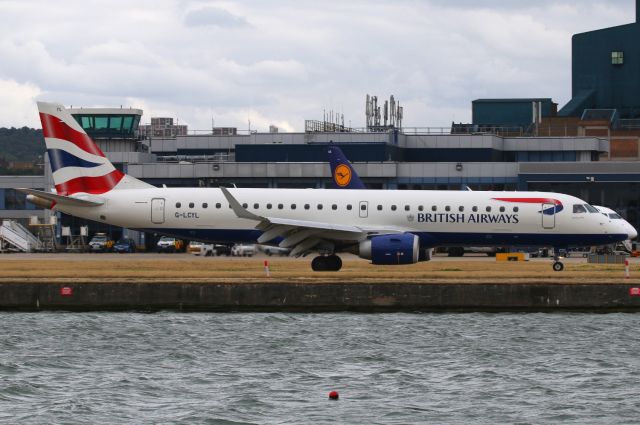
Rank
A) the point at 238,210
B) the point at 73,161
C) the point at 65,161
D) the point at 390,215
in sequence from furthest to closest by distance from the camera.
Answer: the point at 65,161 < the point at 73,161 < the point at 390,215 < the point at 238,210

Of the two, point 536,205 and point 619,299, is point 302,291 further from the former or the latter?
point 536,205

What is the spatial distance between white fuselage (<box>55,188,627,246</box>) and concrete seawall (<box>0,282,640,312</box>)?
11098 millimetres

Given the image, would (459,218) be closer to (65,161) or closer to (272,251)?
(272,251)

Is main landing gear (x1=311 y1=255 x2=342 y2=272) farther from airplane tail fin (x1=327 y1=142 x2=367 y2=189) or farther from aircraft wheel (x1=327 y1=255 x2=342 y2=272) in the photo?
airplane tail fin (x1=327 y1=142 x2=367 y2=189)

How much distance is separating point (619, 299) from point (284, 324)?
1277 cm

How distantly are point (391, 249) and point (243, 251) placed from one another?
19.3 m

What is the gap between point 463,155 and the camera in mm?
123688

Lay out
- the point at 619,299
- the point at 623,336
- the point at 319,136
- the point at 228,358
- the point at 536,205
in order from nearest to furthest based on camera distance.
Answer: the point at 228,358 < the point at 623,336 < the point at 619,299 < the point at 536,205 < the point at 319,136

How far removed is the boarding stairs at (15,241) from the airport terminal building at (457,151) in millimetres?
8714

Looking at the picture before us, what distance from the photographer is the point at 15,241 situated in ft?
341

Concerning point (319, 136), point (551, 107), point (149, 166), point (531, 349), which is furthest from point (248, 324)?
point (551, 107)

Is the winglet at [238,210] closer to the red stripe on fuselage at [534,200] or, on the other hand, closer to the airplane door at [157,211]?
the airplane door at [157,211]

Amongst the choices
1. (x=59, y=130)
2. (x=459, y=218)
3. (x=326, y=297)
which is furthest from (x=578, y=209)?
(x=59, y=130)

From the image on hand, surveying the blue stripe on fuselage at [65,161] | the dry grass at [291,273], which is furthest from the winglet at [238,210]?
the blue stripe on fuselage at [65,161]
